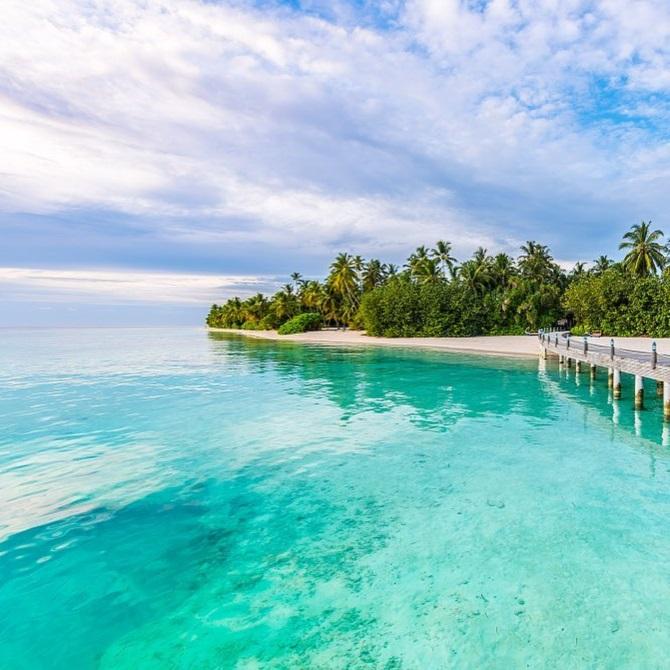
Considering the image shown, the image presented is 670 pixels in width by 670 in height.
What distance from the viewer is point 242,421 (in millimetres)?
16688

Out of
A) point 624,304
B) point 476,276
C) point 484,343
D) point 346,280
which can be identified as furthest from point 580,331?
point 346,280

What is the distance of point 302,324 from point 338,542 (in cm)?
7210

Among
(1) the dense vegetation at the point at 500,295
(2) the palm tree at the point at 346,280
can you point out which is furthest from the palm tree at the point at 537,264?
(2) the palm tree at the point at 346,280

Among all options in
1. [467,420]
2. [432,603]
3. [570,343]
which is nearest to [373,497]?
[432,603]

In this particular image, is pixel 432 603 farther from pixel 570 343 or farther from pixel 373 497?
pixel 570 343

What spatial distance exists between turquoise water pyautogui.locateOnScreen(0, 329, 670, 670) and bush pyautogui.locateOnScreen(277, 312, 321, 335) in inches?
2449

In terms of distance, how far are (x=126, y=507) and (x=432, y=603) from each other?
6.29 meters

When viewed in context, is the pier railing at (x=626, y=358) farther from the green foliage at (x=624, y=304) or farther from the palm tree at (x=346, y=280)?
the palm tree at (x=346, y=280)

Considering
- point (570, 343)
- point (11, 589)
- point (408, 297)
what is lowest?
point (11, 589)

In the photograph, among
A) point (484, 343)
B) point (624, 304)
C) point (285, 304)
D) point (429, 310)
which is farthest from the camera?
point (285, 304)

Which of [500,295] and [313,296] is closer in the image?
[500,295]

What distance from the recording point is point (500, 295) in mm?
58344

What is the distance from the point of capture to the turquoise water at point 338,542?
525cm

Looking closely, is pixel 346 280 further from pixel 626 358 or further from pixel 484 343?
pixel 626 358
